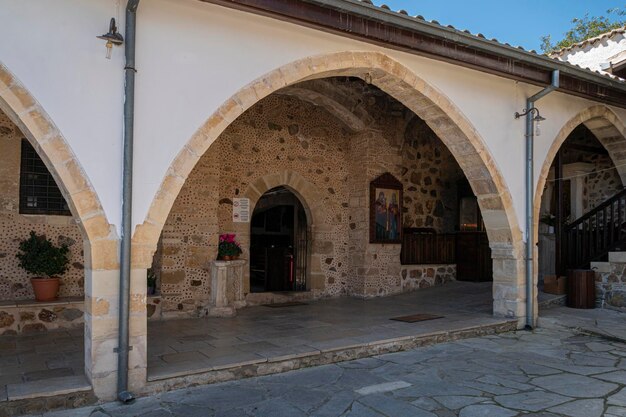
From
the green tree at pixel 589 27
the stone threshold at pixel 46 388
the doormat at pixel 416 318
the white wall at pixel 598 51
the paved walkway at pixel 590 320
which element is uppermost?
the green tree at pixel 589 27

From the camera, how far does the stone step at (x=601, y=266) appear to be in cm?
734

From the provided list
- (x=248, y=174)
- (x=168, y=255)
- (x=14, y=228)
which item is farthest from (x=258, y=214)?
(x=14, y=228)

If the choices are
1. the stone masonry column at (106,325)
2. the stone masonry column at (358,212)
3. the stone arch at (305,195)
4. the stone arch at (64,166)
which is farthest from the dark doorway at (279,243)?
the stone arch at (64,166)

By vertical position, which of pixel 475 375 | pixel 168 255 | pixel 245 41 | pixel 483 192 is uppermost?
pixel 245 41

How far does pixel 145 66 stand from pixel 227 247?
336 centimetres

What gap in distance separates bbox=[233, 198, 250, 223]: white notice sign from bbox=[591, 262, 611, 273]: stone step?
518 centimetres

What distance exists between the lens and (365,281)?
805cm

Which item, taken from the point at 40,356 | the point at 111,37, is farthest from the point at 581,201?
the point at 40,356

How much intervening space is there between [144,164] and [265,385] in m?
1.91

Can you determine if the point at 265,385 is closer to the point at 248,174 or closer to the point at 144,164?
the point at 144,164

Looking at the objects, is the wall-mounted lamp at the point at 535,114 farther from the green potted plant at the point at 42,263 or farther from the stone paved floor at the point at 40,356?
the green potted plant at the point at 42,263

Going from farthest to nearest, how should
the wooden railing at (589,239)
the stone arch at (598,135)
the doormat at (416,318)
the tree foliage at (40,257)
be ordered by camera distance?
the wooden railing at (589,239) < the stone arch at (598,135) < the doormat at (416,318) < the tree foliage at (40,257)

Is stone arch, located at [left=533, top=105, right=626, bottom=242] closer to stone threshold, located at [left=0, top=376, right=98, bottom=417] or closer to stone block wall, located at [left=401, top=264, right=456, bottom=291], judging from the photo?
stone block wall, located at [left=401, top=264, right=456, bottom=291]

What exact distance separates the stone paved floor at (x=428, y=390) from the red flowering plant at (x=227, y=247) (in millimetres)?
2673
